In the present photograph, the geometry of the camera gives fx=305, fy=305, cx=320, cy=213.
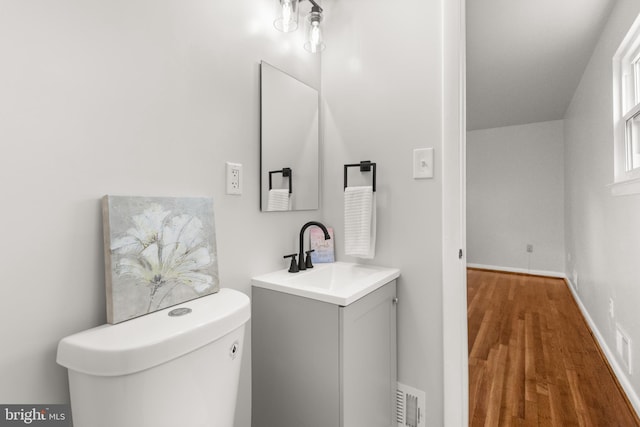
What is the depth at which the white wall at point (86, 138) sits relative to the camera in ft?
2.21

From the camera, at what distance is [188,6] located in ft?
3.33

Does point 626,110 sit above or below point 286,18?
below

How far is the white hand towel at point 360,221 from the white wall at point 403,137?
6cm

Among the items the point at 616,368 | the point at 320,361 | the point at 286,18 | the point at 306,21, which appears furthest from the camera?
the point at 616,368

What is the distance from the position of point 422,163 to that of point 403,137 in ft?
0.50


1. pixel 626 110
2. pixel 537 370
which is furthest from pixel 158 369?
pixel 626 110

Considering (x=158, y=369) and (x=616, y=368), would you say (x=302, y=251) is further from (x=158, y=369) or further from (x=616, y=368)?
(x=616, y=368)

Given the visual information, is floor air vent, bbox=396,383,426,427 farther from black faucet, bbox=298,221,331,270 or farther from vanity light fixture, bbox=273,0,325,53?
vanity light fixture, bbox=273,0,325,53

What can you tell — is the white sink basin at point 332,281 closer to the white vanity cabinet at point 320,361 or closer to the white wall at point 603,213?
the white vanity cabinet at point 320,361

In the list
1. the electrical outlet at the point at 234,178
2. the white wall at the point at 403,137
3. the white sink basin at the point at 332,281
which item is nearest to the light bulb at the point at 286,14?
the white wall at the point at 403,137

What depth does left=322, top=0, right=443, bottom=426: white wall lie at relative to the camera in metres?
1.31

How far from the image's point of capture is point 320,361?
103 centimetres

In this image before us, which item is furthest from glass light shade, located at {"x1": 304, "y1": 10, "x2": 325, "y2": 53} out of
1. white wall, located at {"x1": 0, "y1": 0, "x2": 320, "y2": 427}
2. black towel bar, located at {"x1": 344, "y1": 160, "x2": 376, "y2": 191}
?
black towel bar, located at {"x1": 344, "y1": 160, "x2": 376, "y2": 191}

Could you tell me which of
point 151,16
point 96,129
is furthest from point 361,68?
point 96,129
